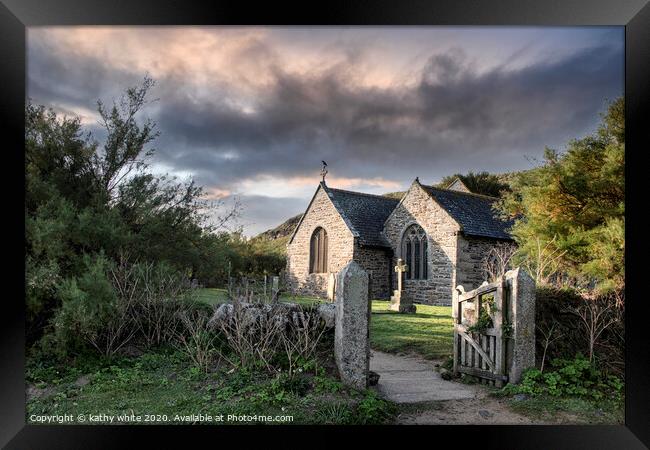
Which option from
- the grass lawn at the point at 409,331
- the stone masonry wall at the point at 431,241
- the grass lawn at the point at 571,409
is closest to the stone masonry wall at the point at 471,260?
the stone masonry wall at the point at 431,241

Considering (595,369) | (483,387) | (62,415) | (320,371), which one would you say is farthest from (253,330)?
(595,369)

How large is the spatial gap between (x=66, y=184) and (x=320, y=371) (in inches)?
188

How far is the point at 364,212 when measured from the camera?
17438mm

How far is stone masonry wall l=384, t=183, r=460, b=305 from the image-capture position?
1504 centimetres

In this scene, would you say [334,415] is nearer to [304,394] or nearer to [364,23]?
[304,394]

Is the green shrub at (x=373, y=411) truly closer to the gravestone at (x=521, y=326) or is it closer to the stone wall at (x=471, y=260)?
the gravestone at (x=521, y=326)

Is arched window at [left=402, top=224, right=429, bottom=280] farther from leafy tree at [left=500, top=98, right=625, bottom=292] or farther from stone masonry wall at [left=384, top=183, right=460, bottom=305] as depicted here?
leafy tree at [left=500, top=98, right=625, bottom=292]

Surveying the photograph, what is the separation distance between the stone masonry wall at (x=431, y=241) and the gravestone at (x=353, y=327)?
9579 mm

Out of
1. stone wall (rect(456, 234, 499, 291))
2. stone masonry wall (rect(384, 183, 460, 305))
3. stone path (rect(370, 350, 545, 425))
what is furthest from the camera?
stone masonry wall (rect(384, 183, 460, 305))

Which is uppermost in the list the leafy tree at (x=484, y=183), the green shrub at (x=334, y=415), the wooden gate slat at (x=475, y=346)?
the leafy tree at (x=484, y=183)

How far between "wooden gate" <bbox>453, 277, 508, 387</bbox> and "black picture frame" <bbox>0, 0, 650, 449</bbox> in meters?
1.15

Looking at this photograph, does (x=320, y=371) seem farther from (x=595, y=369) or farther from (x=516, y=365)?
(x=595, y=369)

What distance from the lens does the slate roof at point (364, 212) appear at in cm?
1659

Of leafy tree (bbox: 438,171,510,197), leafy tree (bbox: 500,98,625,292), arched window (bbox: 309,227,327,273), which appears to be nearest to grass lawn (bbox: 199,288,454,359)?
leafy tree (bbox: 500,98,625,292)
